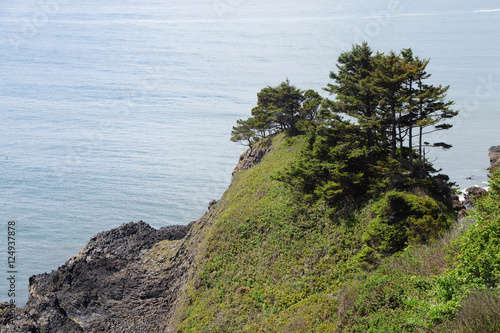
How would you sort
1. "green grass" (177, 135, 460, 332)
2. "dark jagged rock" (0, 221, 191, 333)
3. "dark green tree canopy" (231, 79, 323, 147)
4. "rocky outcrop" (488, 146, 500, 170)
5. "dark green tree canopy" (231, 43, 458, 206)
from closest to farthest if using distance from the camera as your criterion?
"green grass" (177, 135, 460, 332), "dark green tree canopy" (231, 43, 458, 206), "dark jagged rock" (0, 221, 191, 333), "dark green tree canopy" (231, 79, 323, 147), "rocky outcrop" (488, 146, 500, 170)

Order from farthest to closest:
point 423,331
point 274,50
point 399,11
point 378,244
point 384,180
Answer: point 399,11
point 274,50
point 384,180
point 378,244
point 423,331

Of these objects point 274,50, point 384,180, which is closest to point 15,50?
point 274,50

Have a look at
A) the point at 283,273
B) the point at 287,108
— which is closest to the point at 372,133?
the point at 283,273

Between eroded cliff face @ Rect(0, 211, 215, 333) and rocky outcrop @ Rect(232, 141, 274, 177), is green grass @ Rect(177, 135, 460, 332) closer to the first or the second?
eroded cliff face @ Rect(0, 211, 215, 333)

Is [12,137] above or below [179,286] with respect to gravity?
above

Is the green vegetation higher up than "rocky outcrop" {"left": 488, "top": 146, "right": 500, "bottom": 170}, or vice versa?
"rocky outcrop" {"left": 488, "top": 146, "right": 500, "bottom": 170}

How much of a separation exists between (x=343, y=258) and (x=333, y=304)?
21.7ft

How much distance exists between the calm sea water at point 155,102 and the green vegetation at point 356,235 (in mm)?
14096

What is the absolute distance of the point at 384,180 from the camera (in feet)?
98.7

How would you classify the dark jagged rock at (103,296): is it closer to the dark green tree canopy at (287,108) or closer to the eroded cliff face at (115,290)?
the eroded cliff face at (115,290)

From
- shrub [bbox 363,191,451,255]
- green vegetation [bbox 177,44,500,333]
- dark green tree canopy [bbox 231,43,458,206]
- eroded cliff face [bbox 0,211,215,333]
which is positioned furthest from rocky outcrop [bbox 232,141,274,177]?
shrub [bbox 363,191,451,255]

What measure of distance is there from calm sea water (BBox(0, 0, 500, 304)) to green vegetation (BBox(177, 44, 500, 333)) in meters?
14.1

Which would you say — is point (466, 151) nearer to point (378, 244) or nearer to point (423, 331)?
point (378, 244)

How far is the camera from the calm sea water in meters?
69.9
